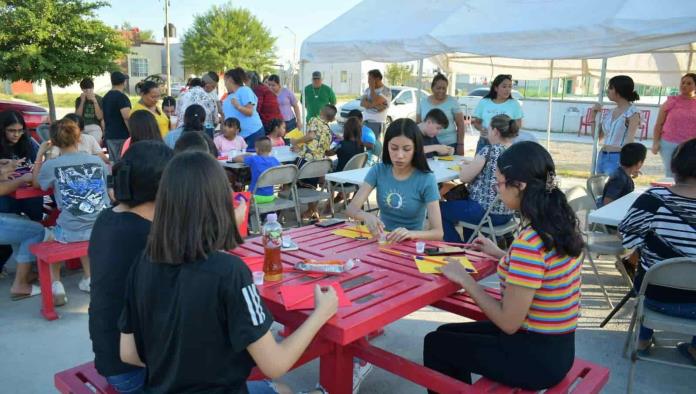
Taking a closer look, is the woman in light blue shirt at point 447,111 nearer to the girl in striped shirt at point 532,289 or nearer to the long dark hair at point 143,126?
the long dark hair at point 143,126

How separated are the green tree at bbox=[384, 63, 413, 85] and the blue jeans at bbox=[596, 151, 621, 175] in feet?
116

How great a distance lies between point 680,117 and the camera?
6.22 m

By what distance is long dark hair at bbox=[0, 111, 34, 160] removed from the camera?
15.3 feet

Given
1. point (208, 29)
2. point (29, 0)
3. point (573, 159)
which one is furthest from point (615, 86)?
point (208, 29)

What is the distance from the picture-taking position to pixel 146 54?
49.8 m

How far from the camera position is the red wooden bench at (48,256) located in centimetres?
364

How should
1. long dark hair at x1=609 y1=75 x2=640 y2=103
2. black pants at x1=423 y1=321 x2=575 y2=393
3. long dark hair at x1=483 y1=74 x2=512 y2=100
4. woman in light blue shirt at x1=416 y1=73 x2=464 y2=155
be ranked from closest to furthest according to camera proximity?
1. black pants at x1=423 y1=321 x2=575 y2=393
2. long dark hair at x1=609 y1=75 x2=640 y2=103
3. long dark hair at x1=483 y1=74 x2=512 y2=100
4. woman in light blue shirt at x1=416 y1=73 x2=464 y2=155

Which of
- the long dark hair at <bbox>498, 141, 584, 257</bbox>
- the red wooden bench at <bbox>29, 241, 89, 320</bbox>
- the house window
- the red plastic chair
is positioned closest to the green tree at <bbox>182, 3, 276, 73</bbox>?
the house window

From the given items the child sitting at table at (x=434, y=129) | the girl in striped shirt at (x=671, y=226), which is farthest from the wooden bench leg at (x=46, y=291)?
the child sitting at table at (x=434, y=129)

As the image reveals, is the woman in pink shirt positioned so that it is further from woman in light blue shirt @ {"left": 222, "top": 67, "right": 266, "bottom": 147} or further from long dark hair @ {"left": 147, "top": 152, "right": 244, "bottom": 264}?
long dark hair @ {"left": 147, "top": 152, "right": 244, "bottom": 264}

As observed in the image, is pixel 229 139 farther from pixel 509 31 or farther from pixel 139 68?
pixel 139 68

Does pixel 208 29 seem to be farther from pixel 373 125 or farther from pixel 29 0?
pixel 373 125

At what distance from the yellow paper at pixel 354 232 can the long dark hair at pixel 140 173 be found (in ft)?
4.02

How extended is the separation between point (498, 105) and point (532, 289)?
16.4 feet
